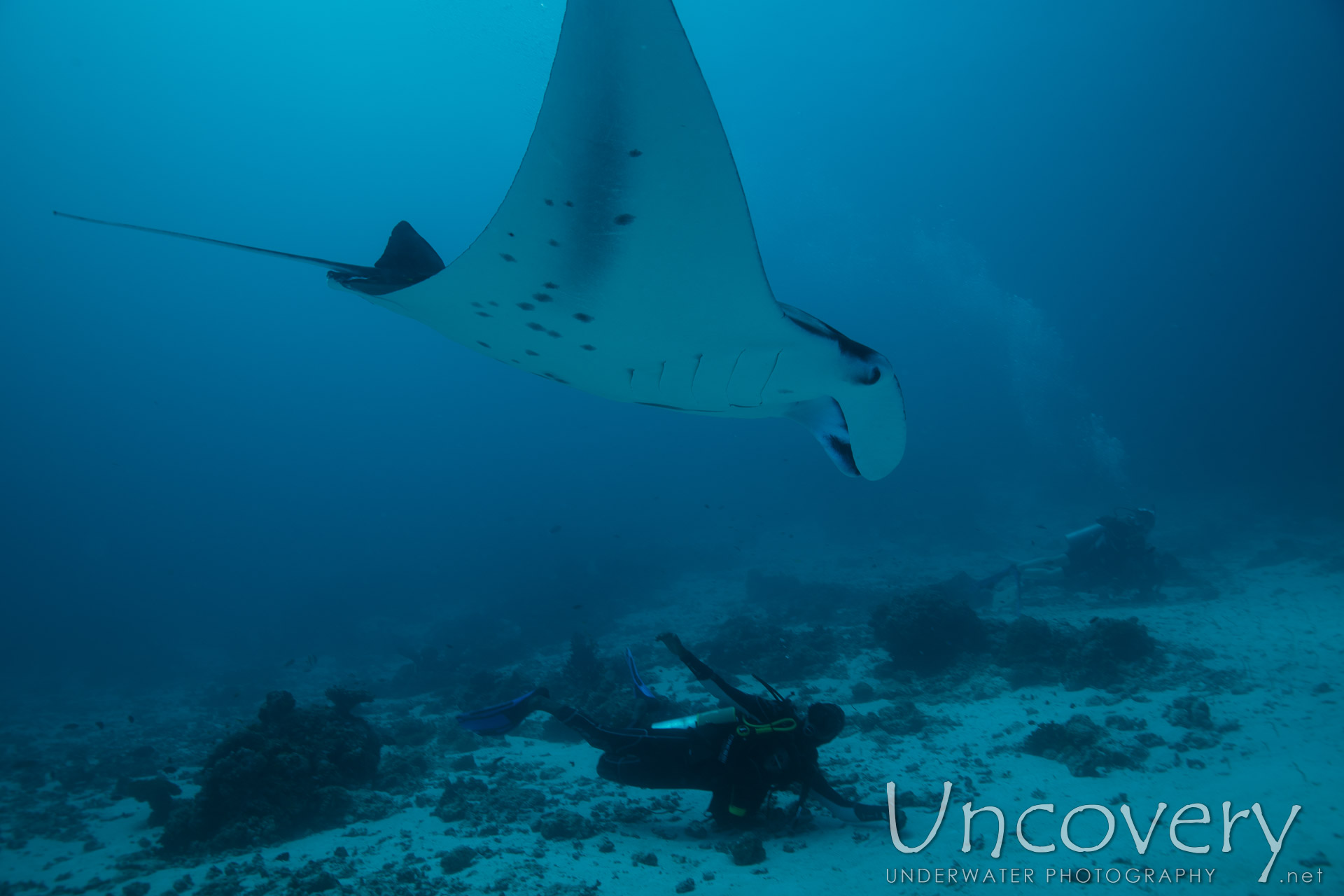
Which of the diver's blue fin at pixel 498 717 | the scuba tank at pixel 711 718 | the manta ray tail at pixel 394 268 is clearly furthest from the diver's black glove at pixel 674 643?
the manta ray tail at pixel 394 268

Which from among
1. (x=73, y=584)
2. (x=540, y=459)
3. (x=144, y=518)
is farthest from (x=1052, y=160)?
(x=144, y=518)

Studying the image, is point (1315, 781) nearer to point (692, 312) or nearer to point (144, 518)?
point (692, 312)

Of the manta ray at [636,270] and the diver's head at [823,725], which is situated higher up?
the manta ray at [636,270]

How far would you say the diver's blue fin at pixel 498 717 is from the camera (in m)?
4.97

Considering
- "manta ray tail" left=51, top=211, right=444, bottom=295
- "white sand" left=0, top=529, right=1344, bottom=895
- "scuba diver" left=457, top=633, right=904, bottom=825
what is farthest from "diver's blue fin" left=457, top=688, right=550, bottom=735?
"manta ray tail" left=51, top=211, right=444, bottom=295

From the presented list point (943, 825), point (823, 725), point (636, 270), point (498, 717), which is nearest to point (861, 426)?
point (636, 270)

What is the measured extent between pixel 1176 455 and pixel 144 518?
10359 centimetres

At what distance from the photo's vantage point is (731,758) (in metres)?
3.79

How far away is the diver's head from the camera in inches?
147

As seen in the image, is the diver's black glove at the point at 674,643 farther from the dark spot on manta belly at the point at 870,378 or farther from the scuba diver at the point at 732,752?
the dark spot on manta belly at the point at 870,378

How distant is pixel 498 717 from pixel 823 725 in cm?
299

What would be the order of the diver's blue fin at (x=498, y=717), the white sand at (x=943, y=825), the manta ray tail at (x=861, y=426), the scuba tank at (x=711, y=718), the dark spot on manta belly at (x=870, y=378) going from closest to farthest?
the dark spot on manta belly at (x=870, y=378) < the manta ray tail at (x=861, y=426) < the white sand at (x=943, y=825) < the scuba tank at (x=711, y=718) < the diver's blue fin at (x=498, y=717)

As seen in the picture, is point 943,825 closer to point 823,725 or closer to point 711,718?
point 823,725

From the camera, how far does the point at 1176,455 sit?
3425cm
